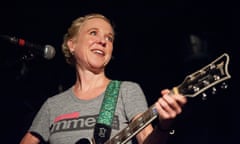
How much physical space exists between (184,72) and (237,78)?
1.92ft

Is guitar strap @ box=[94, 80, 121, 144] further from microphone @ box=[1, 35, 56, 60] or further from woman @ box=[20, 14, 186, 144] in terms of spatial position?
microphone @ box=[1, 35, 56, 60]

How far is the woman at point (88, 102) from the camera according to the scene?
1999mm

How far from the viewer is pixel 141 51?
376 centimetres

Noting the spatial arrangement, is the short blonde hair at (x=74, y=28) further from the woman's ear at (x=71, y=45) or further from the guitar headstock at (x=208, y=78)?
the guitar headstock at (x=208, y=78)

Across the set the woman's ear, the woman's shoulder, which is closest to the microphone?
the woman's ear

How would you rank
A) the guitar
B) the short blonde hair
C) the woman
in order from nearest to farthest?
the guitar
the woman
the short blonde hair

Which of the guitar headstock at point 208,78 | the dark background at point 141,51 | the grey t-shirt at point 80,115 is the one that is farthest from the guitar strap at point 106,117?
the dark background at point 141,51

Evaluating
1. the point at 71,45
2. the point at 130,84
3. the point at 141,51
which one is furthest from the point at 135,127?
the point at 141,51

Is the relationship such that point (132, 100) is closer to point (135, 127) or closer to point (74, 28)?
point (135, 127)

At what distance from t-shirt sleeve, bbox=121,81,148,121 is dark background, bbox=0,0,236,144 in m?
1.28

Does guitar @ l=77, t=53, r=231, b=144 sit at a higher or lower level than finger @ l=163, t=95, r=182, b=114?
higher

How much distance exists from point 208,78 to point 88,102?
98 cm

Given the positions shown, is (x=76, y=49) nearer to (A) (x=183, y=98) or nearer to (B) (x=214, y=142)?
(A) (x=183, y=98)

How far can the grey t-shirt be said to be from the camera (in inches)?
80.7
